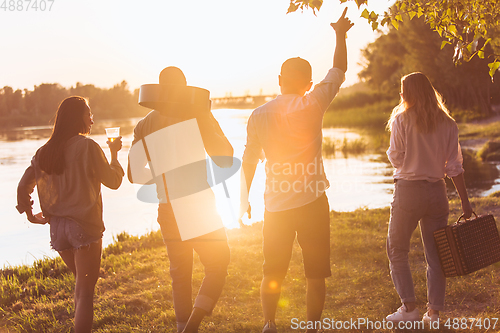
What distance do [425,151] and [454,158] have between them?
254 millimetres

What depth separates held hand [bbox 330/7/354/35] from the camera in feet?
10.1

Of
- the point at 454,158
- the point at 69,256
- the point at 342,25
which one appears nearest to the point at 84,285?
the point at 69,256

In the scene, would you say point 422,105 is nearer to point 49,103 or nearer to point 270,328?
point 270,328

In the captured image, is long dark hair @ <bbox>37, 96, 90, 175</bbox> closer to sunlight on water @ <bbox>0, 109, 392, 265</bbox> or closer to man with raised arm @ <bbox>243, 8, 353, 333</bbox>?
man with raised arm @ <bbox>243, 8, 353, 333</bbox>

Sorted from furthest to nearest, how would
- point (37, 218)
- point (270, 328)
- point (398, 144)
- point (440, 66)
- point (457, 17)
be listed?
point (440, 66) < point (457, 17) < point (398, 144) < point (37, 218) < point (270, 328)

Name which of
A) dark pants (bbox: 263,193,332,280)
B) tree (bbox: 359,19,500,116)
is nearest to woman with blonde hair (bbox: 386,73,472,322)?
dark pants (bbox: 263,193,332,280)

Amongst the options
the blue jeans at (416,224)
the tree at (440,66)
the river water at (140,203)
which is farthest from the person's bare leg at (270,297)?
the tree at (440,66)

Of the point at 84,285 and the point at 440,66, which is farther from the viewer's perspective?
the point at 440,66

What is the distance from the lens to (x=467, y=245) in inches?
128

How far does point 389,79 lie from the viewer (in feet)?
157

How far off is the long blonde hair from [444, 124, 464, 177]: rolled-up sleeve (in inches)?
5.4

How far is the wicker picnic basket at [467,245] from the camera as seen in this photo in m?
3.19

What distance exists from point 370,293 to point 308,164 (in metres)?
2.32

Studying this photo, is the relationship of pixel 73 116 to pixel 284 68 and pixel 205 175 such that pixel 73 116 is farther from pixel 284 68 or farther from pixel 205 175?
pixel 284 68
